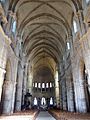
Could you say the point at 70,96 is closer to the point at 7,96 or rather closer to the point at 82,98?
the point at 82,98

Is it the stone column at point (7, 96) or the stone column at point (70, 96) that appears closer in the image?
the stone column at point (7, 96)

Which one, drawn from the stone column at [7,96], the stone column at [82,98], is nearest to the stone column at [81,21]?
the stone column at [82,98]

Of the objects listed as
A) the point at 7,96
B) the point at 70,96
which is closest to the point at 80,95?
the point at 70,96

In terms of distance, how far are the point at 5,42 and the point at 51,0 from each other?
27.9 feet

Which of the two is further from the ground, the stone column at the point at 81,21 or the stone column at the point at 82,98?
the stone column at the point at 81,21

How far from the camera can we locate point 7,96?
14.3 m

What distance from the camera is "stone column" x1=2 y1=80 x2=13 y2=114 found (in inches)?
540

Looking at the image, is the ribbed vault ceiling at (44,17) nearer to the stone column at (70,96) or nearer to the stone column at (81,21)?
the stone column at (81,21)

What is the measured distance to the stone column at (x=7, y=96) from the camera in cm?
1371

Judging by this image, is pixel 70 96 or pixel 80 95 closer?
pixel 80 95

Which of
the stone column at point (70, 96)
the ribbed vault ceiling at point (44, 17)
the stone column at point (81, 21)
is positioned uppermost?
the ribbed vault ceiling at point (44, 17)

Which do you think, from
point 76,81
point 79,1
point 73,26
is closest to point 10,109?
point 76,81

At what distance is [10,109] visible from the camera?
45.8 feet

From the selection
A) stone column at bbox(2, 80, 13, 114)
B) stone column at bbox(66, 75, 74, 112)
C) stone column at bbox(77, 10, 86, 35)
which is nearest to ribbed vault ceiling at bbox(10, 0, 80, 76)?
stone column at bbox(77, 10, 86, 35)
